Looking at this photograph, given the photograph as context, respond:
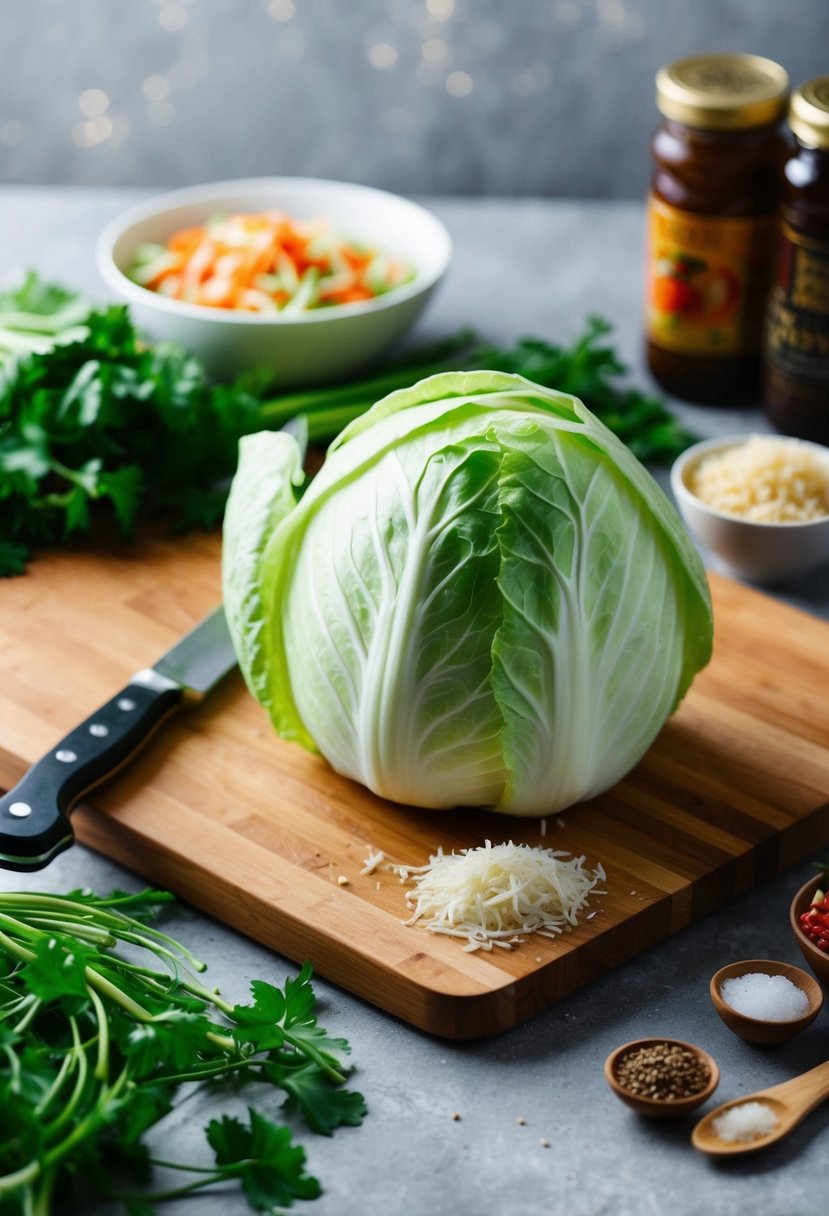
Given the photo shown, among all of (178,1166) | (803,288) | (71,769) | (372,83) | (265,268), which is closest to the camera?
(178,1166)

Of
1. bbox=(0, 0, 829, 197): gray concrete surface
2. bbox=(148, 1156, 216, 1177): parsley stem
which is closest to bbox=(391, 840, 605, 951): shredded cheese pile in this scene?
bbox=(148, 1156, 216, 1177): parsley stem

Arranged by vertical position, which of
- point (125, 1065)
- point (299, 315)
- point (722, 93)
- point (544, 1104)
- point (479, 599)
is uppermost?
point (722, 93)

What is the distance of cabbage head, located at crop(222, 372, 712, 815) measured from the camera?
2055 millimetres

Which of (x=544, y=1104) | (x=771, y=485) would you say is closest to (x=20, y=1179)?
(x=544, y=1104)

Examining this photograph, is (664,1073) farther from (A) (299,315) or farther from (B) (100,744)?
(A) (299,315)

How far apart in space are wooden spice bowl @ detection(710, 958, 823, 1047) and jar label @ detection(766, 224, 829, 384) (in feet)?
5.25

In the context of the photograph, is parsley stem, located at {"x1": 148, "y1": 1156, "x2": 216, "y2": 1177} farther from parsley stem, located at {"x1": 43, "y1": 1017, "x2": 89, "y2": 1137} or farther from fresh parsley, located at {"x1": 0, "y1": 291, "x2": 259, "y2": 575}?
fresh parsley, located at {"x1": 0, "y1": 291, "x2": 259, "y2": 575}

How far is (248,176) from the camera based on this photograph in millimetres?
5129

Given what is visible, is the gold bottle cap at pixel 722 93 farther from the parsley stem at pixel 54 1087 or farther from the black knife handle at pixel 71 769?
the parsley stem at pixel 54 1087

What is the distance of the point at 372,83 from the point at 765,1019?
11.9 feet

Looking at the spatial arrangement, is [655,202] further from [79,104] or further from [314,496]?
[79,104]

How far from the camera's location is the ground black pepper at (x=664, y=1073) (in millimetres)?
1857

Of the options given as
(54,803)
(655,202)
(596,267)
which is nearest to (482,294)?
(596,267)

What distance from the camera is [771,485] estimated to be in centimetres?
295
